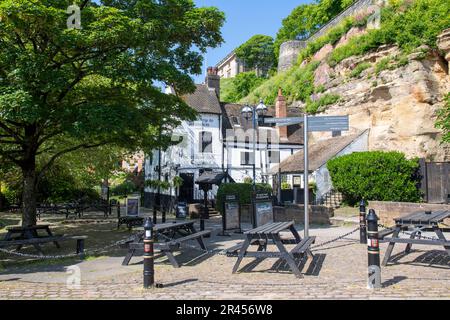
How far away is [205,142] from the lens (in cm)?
3083

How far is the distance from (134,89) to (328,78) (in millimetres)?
24823

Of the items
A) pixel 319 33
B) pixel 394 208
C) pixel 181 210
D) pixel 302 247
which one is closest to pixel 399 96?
pixel 394 208

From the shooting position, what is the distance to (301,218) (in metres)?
18.5

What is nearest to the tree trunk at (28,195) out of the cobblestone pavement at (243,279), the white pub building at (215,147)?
the cobblestone pavement at (243,279)

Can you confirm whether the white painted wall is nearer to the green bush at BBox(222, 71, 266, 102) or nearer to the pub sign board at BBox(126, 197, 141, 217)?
the pub sign board at BBox(126, 197, 141, 217)

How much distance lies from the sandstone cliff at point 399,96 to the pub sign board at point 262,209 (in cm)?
1613

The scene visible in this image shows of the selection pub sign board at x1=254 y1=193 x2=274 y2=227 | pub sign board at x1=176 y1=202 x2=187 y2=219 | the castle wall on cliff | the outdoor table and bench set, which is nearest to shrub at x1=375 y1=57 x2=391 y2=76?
the castle wall on cliff

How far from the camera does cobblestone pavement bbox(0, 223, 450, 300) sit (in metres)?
6.28

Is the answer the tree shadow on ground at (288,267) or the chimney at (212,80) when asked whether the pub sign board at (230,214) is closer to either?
the tree shadow on ground at (288,267)

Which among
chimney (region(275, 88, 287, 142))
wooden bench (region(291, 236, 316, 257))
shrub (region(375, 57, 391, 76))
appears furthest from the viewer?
chimney (region(275, 88, 287, 142))

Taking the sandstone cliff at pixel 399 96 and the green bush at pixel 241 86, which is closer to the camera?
the sandstone cliff at pixel 399 96

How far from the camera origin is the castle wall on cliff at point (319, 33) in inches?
1382

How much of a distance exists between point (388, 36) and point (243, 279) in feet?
84.7

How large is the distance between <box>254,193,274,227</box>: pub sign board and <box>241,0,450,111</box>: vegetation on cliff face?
18.5 meters
